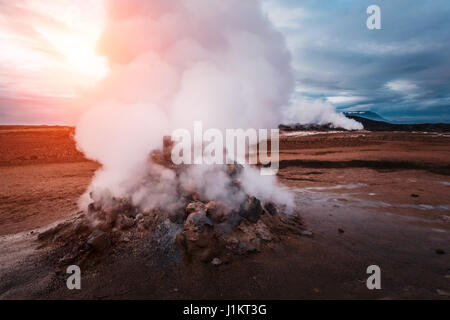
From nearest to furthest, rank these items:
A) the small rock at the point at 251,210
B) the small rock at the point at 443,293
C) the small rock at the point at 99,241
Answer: the small rock at the point at 443,293, the small rock at the point at 99,241, the small rock at the point at 251,210

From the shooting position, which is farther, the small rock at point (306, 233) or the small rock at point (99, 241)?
the small rock at point (306, 233)

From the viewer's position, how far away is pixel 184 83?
781cm

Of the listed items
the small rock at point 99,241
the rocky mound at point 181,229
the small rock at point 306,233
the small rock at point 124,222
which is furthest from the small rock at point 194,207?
the small rock at point 306,233

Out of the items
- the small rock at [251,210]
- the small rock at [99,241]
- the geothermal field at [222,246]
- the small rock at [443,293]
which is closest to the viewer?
the small rock at [443,293]

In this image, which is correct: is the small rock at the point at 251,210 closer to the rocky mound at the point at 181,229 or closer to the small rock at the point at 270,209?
the rocky mound at the point at 181,229

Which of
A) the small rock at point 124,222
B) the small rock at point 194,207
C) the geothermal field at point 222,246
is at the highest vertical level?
the small rock at point 194,207

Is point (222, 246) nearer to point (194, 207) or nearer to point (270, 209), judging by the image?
point (194, 207)

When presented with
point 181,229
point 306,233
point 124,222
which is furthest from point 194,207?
point 306,233

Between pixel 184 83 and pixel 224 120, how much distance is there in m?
1.97

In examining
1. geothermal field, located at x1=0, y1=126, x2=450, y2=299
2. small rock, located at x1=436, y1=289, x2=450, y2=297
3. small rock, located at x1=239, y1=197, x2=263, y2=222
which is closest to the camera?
small rock, located at x1=436, y1=289, x2=450, y2=297

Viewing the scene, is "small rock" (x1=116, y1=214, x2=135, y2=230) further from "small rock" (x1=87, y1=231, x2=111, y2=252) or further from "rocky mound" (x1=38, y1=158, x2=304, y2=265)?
"small rock" (x1=87, y1=231, x2=111, y2=252)

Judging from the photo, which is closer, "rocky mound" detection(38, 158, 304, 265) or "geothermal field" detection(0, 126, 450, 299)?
"geothermal field" detection(0, 126, 450, 299)

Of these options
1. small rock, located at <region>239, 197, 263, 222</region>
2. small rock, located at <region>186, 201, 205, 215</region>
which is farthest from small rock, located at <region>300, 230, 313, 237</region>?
small rock, located at <region>186, 201, 205, 215</region>
